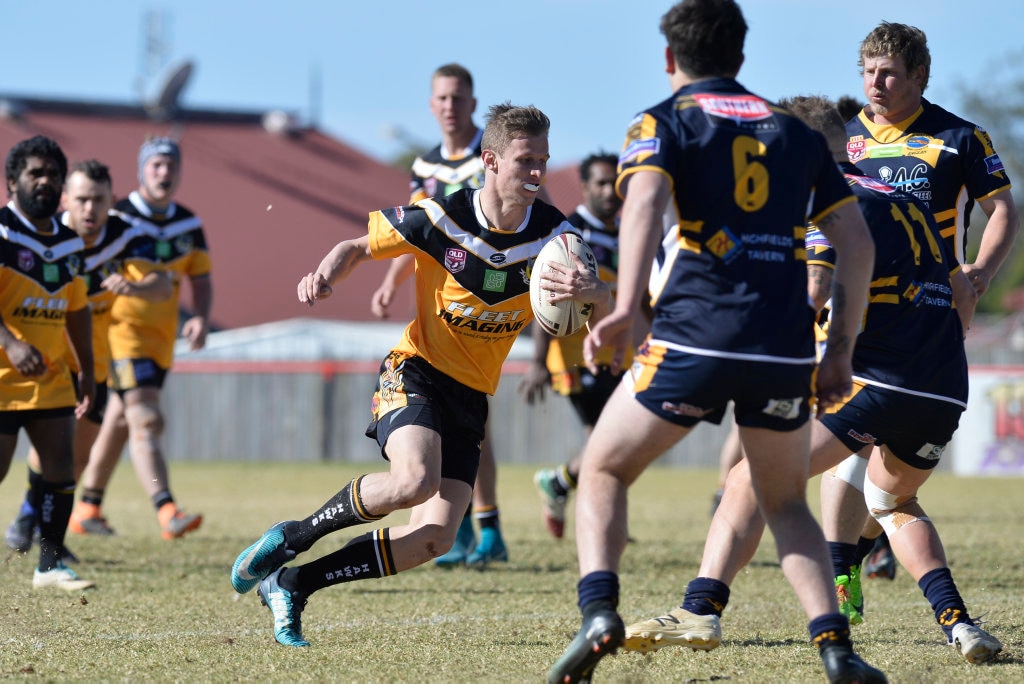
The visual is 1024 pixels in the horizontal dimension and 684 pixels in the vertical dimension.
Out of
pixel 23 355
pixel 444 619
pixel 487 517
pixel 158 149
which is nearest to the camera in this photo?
pixel 444 619

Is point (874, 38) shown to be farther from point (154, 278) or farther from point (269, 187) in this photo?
point (269, 187)

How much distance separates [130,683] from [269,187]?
112ft

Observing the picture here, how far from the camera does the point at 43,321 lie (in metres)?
7.04

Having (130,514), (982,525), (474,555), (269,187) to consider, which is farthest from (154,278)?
(269,187)

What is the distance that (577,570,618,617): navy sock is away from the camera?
13.1 feet

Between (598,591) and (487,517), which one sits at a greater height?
(598,591)

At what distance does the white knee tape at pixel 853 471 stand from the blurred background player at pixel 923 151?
1.82ft

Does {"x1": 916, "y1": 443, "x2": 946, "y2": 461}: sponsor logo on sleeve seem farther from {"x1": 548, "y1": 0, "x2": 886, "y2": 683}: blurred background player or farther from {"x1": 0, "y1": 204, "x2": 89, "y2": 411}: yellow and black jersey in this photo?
{"x1": 0, "y1": 204, "x2": 89, "y2": 411}: yellow and black jersey

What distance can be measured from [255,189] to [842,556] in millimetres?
33322

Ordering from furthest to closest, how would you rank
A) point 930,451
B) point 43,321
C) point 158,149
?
point 158,149, point 43,321, point 930,451

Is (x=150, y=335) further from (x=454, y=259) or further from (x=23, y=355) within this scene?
(x=454, y=259)

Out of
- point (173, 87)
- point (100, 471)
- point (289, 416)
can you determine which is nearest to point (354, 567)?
point (100, 471)

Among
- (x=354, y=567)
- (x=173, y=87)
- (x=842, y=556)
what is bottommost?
(x=354, y=567)

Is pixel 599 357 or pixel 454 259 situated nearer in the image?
pixel 454 259
